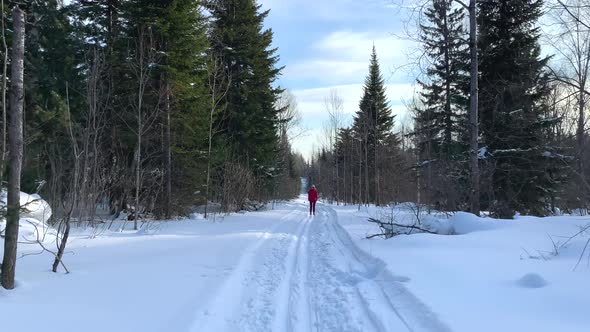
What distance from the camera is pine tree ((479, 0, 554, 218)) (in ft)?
57.4

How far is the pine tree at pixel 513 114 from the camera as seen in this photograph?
17.5 m

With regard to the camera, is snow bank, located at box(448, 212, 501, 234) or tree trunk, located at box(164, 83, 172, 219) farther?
tree trunk, located at box(164, 83, 172, 219)

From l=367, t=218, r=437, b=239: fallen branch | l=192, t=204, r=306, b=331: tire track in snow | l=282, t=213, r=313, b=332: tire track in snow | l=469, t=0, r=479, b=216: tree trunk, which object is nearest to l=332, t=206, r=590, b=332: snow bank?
l=367, t=218, r=437, b=239: fallen branch

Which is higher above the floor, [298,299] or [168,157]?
[168,157]

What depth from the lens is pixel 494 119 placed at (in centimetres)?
1822

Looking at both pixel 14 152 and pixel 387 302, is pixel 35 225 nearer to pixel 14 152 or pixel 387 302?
pixel 14 152

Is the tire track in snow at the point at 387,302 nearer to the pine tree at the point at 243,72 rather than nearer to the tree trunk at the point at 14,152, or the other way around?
the tree trunk at the point at 14,152

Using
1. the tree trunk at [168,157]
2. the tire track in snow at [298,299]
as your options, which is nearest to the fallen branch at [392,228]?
the tire track in snow at [298,299]

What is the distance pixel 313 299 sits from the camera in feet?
21.3

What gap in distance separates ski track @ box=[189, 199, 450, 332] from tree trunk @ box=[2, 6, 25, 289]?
8.80ft

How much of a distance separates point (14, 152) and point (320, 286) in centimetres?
501

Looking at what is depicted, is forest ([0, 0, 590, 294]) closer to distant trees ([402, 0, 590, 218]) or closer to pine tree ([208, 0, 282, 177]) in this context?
distant trees ([402, 0, 590, 218])

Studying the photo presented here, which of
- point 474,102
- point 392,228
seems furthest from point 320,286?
point 474,102

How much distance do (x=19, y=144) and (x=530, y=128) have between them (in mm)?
17901
